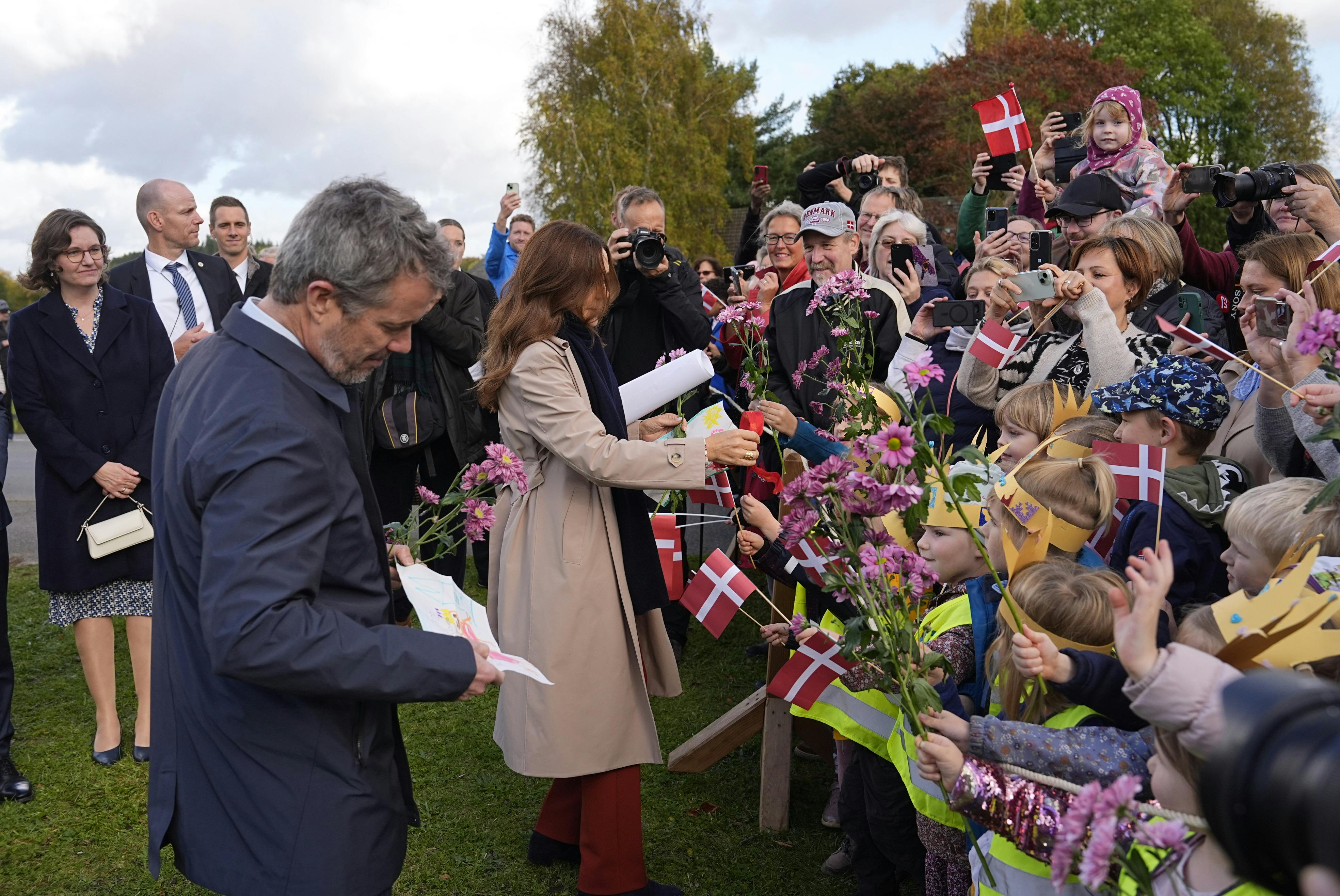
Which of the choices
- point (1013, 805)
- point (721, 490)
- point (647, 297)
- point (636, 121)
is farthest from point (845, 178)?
point (636, 121)

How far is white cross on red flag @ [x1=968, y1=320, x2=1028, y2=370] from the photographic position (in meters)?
3.53

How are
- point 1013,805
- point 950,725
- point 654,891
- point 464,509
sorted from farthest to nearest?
point 654,891 < point 464,509 < point 950,725 < point 1013,805

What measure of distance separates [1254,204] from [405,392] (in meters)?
4.02

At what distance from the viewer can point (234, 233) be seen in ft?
21.5

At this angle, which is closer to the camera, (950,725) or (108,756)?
(950,725)

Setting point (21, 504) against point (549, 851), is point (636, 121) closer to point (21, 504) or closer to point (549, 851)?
point (21, 504)

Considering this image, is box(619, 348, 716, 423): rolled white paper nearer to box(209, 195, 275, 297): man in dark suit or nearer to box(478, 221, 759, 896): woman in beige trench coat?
box(478, 221, 759, 896): woman in beige trench coat

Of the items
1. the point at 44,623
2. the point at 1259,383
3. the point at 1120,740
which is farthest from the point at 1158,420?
the point at 44,623

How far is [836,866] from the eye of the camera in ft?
11.4

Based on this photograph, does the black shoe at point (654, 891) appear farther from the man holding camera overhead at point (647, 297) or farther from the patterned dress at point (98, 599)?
the patterned dress at point (98, 599)

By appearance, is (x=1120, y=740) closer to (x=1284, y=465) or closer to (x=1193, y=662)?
(x=1193, y=662)

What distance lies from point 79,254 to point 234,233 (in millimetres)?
2177

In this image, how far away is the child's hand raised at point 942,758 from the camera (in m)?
1.89

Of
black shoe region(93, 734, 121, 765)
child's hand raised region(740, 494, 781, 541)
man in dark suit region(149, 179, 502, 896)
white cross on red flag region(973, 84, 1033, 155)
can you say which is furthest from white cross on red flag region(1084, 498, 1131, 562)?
black shoe region(93, 734, 121, 765)
